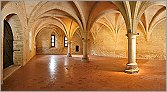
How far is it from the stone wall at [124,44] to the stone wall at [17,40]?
930cm

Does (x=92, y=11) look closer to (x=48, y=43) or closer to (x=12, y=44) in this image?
(x=12, y=44)

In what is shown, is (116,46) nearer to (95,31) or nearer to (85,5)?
(95,31)

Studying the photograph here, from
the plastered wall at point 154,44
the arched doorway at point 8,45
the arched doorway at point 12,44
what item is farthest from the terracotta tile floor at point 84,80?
the plastered wall at point 154,44

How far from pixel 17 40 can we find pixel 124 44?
9.73 meters

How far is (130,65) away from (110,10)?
4155mm

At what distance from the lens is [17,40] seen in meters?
9.09

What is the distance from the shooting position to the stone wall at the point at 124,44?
13.9 metres

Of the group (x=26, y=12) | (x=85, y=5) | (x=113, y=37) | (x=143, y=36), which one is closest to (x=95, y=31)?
(x=113, y=37)

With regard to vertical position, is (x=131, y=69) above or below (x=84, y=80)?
above

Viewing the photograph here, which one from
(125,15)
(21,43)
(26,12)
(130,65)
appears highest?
(26,12)

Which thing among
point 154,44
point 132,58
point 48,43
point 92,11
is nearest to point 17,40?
point 92,11

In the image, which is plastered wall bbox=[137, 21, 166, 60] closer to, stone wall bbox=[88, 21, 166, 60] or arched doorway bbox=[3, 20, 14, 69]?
stone wall bbox=[88, 21, 166, 60]

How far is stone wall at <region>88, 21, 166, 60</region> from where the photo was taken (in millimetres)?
13947

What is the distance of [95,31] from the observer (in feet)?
60.4
